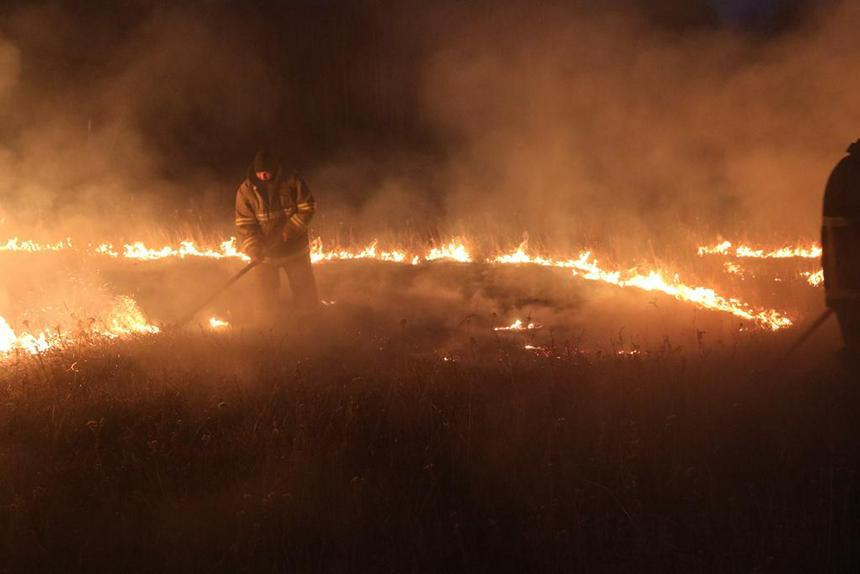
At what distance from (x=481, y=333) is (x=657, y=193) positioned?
9956 millimetres

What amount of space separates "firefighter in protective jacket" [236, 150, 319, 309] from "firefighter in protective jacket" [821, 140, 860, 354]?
16.2 ft

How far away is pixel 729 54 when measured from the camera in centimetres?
1304

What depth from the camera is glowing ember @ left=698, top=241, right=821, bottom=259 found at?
1030cm

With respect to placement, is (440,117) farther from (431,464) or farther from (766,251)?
(431,464)

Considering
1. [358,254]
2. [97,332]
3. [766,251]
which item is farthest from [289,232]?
[766,251]

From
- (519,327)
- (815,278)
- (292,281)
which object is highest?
(292,281)

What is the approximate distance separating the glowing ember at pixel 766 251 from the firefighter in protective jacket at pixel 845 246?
17.0 feet

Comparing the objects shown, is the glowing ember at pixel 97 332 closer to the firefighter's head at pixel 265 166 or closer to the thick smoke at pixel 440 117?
the firefighter's head at pixel 265 166

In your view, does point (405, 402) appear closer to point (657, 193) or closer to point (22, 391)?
point (22, 391)

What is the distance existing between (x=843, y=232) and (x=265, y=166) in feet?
17.6

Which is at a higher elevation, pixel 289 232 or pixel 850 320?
pixel 289 232

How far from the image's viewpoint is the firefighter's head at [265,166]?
7.73 metres

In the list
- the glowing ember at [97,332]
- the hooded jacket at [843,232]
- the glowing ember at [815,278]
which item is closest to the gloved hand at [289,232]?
the glowing ember at [97,332]

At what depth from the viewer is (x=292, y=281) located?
26.5 ft
